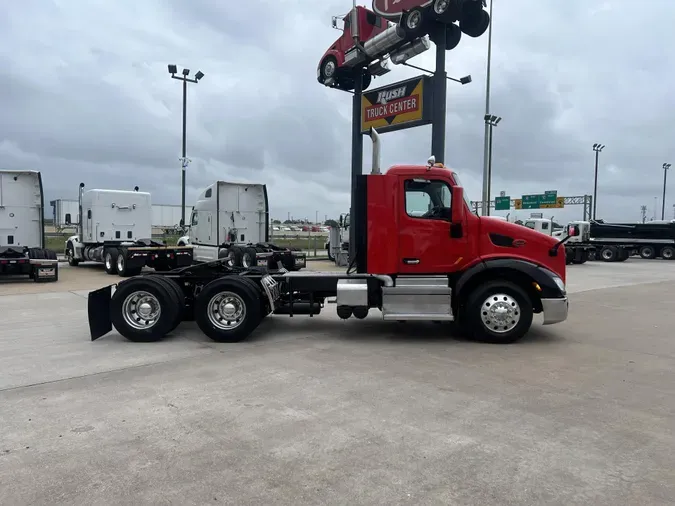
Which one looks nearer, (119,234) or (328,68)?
(119,234)

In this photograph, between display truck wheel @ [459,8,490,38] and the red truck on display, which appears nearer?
the red truck on display

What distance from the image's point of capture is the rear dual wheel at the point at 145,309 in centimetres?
745

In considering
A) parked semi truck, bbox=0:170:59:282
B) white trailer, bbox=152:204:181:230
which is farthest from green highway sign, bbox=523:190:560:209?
parked semi truck, bbox=0:170:59:282

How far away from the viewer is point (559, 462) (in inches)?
144

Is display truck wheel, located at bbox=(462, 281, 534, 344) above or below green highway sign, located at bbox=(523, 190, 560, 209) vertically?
below

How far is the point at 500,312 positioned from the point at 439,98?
12.4m

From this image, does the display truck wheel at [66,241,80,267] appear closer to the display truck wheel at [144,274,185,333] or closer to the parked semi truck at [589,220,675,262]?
the display truck wheel at [144,274,185,333]

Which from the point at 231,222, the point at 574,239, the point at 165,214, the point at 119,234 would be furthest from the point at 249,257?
the point at 165,214

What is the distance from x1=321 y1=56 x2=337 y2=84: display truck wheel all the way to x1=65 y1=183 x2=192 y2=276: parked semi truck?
9.60m

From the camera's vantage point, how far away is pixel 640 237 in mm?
35875

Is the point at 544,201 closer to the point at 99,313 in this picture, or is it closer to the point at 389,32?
the point at 389,32

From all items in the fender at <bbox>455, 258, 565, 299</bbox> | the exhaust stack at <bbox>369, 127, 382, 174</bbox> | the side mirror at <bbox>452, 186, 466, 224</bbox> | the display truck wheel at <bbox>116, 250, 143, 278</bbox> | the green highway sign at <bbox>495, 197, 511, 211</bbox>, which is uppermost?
the green highway sign at <bbox>495, 197, 511, 211</bbox>

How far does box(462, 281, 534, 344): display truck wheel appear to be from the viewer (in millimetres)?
7352

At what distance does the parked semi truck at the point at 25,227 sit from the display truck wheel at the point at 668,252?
3716 cm
